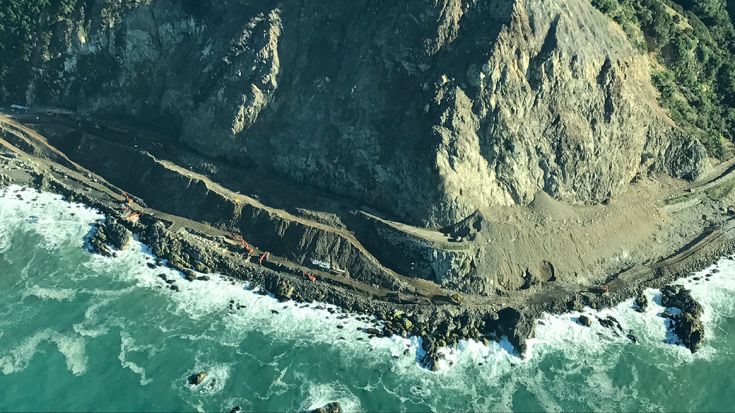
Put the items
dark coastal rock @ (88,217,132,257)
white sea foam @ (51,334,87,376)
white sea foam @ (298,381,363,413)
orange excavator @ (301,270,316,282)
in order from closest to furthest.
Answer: white sea foam @ (298,381,363,413) → white sea foam @ (51,334,87,376) → orange excavator @ (301,270,316,282) → dark coastal rock @ (88,217,132,257)

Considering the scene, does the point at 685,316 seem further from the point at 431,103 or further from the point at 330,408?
the point at 330,408

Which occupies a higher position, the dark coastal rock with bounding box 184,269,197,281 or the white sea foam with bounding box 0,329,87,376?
the dark coastal rock with bounding box 184,269,197,281

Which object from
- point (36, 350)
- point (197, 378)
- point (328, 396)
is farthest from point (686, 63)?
point (36, 350)

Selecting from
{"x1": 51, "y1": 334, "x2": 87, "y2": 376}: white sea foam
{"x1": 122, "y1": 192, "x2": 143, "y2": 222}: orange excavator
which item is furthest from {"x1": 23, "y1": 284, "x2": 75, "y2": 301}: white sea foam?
{"x1": 122, "y1": 192, "x2": 143, "y2": 222}: orange excavator

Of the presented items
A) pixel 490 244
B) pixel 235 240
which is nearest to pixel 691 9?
pixel 490 244

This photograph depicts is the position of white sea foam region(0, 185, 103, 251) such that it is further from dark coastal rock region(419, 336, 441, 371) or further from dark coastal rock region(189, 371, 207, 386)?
dark coastal rock region(419, 336, 441, 371)

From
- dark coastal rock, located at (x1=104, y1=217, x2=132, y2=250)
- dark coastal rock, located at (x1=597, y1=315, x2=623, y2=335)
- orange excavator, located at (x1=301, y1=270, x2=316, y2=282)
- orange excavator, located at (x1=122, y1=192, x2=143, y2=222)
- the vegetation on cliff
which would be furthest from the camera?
the vegetation on cliff

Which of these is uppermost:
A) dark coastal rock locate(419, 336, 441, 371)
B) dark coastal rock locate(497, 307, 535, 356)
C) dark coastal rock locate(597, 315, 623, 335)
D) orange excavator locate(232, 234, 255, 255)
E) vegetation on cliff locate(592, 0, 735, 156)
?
vegetation on cliff locate(592, 0, 735, 156)
